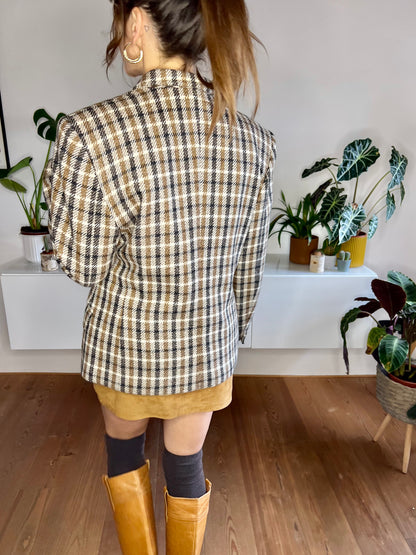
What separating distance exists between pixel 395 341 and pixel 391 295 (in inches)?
6.3

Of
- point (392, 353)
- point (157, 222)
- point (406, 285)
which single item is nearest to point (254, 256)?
point (157, 222)

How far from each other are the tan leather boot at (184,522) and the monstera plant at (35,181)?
4.53 feet

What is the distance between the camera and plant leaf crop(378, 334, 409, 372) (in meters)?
1.56

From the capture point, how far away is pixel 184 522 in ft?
3.52

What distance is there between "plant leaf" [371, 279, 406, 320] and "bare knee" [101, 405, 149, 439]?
Result: 101 cm

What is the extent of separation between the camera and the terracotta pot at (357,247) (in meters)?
2.07

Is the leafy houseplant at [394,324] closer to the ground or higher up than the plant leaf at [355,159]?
closer to the ground

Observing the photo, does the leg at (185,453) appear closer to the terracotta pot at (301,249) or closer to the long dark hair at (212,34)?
the long dark hair at (212,34)

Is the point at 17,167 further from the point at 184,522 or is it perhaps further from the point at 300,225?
the point at 184,522

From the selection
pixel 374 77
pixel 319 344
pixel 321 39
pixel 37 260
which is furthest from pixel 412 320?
pixel 37 260

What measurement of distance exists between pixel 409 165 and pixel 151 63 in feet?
5.51

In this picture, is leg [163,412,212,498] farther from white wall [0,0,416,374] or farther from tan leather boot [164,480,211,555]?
white wall [0,0,416,374]

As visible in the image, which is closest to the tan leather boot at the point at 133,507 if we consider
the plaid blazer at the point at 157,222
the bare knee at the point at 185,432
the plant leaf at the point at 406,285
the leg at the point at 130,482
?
the leg at the point at 130,482

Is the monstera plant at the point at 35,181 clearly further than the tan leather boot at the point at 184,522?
Yes
